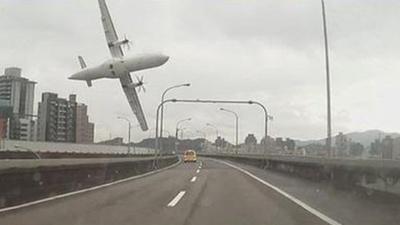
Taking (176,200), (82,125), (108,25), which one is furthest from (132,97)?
(176,200)

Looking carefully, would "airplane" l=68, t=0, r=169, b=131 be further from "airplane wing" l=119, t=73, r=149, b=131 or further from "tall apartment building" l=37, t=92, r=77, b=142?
"tall apartment building" l=37, t=92, r=77, b=142

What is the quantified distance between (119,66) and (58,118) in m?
26.7

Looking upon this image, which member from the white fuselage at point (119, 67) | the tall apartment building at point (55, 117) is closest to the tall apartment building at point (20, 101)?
the tall apartment building at point (55, 117)

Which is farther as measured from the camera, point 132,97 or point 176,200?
point 132,97

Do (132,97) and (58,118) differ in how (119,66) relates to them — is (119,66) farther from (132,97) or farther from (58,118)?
(58,118)

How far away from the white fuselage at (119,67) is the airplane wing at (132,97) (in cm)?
178

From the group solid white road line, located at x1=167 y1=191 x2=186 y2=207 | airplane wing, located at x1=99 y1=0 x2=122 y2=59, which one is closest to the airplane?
airplane wing, located at x1=99 y1=0 x2=122 y2=59

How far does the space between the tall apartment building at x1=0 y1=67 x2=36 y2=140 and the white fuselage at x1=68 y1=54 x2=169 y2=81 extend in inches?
776

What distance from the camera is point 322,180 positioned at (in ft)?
79.7

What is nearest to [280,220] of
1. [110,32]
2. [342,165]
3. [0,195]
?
[0,195]

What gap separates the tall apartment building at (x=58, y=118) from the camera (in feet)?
239

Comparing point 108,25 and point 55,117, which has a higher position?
point 108,25

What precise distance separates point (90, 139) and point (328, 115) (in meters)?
77.0

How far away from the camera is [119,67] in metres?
50.6
